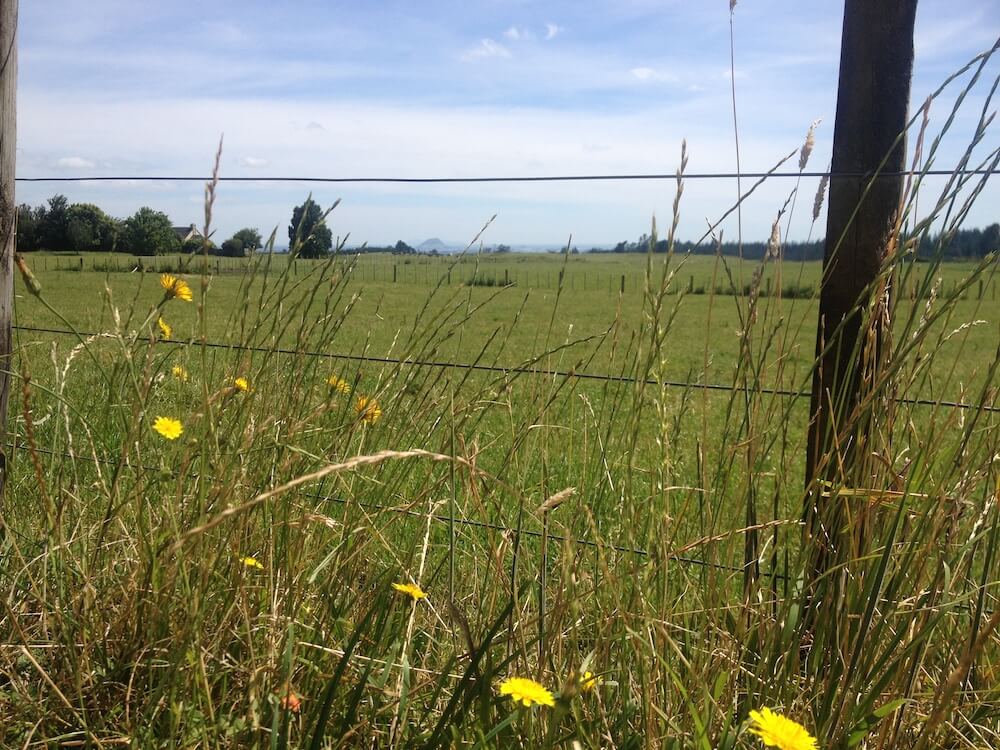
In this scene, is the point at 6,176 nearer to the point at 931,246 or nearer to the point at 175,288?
the point at 175,288

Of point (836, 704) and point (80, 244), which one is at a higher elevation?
point (80, 244)

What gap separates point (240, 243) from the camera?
6.35 feet

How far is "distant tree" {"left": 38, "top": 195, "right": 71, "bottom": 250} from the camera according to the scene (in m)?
2.54

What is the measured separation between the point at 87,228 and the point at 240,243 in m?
0.94

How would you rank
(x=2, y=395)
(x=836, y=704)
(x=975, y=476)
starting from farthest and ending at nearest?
(x=2, y=395) < (x=975, y=476) < (x=836, y=704)

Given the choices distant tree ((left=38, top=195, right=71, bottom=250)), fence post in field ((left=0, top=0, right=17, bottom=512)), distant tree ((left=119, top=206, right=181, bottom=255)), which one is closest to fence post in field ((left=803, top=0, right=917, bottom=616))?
distant tree ((left=119, top=206, right=181, bottom=255))

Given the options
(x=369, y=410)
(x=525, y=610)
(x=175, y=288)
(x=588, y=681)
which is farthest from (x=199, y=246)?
(x=588, y=681)

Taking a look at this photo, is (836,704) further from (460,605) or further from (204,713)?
(204,713)

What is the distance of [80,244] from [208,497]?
5.03 ft

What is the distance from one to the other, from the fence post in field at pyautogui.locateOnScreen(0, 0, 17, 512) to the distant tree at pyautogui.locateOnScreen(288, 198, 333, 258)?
67 centimetres

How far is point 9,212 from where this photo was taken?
1.90m

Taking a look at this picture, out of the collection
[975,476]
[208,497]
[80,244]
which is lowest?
[208,497]

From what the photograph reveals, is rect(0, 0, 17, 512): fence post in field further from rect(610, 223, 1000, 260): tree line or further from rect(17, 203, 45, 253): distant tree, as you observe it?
rect(610, 223, 1000, 260): tree line

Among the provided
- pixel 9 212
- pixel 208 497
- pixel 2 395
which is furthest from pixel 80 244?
pixel 208 497
